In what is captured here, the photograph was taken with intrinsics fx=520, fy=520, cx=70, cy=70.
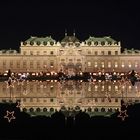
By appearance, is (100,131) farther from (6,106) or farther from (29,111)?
(6,106)

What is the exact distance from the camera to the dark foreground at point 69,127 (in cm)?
1004

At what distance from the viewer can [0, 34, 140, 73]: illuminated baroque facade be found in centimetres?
6034

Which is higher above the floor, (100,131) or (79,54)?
(79,54)

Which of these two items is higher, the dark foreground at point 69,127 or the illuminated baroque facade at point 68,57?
the illuminated baroque facade at point 68,57

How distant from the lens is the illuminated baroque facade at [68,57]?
60344 millimetres

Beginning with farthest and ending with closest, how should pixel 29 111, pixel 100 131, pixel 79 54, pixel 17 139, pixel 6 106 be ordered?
pixel 79 54
pixel 6 106
pixel 29 111
pixel 100 131
pixel 17 139

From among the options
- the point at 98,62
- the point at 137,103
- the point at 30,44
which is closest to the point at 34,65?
the point at 30,44

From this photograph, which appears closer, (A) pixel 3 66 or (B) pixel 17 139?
(B) pixel 17 139

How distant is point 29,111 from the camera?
14625 mm

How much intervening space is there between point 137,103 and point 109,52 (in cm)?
4401

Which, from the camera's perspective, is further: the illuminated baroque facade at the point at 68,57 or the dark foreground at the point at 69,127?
the illuminated baroque facade at the point at 68,57

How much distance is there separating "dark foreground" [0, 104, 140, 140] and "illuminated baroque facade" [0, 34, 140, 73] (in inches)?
1826

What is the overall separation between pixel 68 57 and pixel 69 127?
49.4m

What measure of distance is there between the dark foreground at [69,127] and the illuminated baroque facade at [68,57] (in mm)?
46389
